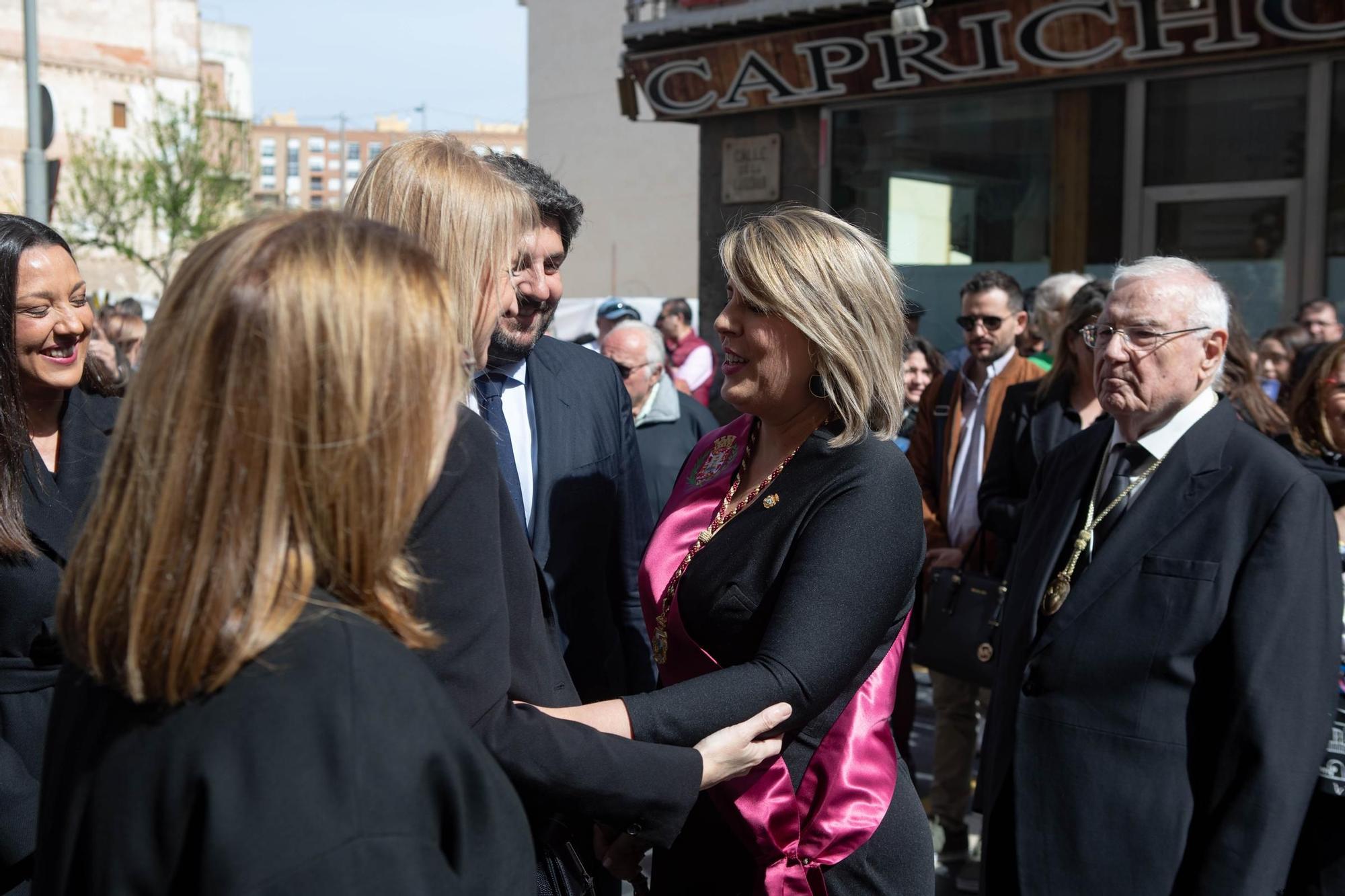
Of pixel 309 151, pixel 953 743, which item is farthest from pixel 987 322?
pixel 309 151

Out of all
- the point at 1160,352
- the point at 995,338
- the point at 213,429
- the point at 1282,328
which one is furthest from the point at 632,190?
the point at 213,429

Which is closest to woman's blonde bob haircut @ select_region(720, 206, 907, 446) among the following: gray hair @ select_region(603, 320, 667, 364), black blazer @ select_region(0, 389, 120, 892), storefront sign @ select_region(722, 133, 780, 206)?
black blazer @ select_region(0, 389, 120, 892)

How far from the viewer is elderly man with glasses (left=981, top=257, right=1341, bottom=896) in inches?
95.0

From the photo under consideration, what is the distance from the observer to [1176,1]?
8.22 meters

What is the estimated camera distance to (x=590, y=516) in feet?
9.07

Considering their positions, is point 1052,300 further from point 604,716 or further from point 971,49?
point 604,716

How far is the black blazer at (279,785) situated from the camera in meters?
1.06

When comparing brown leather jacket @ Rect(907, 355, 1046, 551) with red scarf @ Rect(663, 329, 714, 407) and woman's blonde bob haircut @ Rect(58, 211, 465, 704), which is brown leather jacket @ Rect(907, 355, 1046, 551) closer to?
woman's blonde bob haircut @ Rect(58, 211, 465, 704)

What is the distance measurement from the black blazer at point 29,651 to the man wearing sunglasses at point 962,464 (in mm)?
3197

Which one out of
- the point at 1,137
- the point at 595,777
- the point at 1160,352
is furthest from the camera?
the point at 1,137

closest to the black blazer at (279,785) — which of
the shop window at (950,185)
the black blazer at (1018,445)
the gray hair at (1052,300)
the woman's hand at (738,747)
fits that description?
the woman's hand at (738,747)

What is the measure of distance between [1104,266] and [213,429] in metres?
9.02

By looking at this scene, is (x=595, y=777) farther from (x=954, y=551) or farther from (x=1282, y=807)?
(x=954, y=551)

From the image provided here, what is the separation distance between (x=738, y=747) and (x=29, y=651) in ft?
4.50
